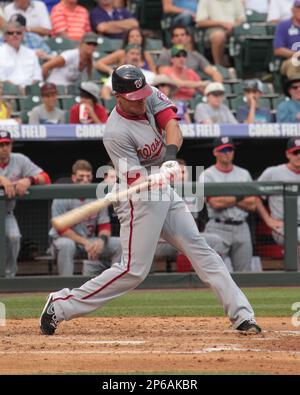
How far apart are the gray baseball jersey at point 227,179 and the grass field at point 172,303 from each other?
0.79 meters

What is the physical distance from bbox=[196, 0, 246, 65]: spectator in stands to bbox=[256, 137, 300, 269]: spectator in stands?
3.15 m

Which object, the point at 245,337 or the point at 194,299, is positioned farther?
the point at 194,299

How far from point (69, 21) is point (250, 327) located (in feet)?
23.7

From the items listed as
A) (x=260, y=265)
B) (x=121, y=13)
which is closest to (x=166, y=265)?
(x=260, y=265)

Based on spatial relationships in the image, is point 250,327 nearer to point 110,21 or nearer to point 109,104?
point 109,104

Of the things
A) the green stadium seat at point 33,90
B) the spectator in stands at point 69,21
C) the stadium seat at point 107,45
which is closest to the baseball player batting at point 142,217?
the green stadium seat at point 33,90

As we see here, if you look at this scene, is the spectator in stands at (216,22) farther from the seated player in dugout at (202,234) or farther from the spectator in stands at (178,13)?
the seated player in dugout at (202,234)

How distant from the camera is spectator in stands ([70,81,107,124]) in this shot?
428 inches

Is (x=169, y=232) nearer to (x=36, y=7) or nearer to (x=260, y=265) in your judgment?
(x=260, y=265)

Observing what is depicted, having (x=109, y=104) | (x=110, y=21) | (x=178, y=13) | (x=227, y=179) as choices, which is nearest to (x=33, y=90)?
(x=109, y=104)

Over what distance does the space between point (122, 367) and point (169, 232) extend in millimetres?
1374

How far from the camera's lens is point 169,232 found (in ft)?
21.3

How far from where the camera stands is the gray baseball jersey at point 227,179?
10141 mm

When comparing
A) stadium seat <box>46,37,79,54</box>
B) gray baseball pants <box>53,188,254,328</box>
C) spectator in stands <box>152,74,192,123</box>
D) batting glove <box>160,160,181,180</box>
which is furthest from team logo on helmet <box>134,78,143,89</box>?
stadium seat <box>46,37,79,54</box>
